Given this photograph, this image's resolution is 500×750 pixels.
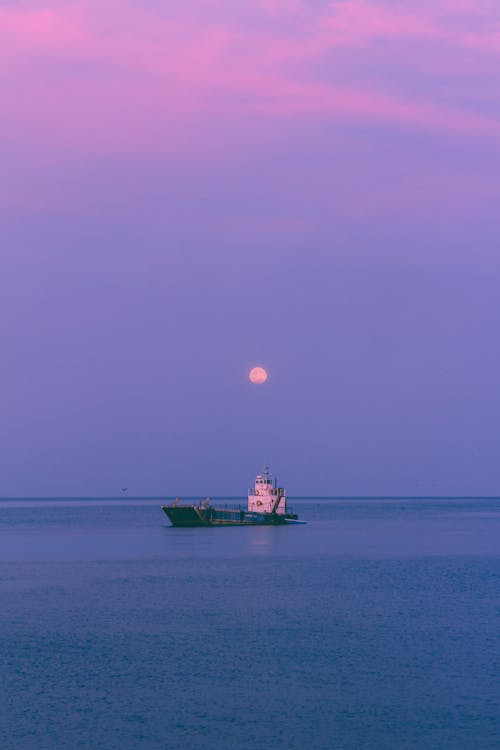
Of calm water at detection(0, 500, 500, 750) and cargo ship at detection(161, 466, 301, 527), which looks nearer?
calm water at detection(0, 500, 500, 750)

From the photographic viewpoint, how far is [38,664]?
1832 inches

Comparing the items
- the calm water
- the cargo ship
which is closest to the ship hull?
the cargo ship

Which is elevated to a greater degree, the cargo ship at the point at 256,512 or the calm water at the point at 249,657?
the cargo ship at the point at 256,512

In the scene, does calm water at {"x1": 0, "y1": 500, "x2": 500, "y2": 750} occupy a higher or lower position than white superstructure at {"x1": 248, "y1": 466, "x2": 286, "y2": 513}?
lower

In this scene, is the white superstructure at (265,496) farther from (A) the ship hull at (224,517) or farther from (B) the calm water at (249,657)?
(B) the calm water at (249,657)

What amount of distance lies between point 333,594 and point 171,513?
105545 millimetres

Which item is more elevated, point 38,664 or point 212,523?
point 212,523

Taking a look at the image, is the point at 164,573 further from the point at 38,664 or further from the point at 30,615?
the point at 38,664

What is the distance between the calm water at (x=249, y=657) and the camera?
3566cm

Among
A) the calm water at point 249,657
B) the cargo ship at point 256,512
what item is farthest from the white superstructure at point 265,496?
the calm water at point 249,657

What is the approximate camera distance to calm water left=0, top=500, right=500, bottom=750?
35.7 m

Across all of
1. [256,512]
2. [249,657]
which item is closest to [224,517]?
[256,512]

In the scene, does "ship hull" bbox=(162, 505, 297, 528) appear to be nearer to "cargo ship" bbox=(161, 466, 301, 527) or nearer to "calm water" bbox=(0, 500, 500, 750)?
"cargo ship" bbox=(161, 466, 301, 527)

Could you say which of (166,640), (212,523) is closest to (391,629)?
(166,640)
